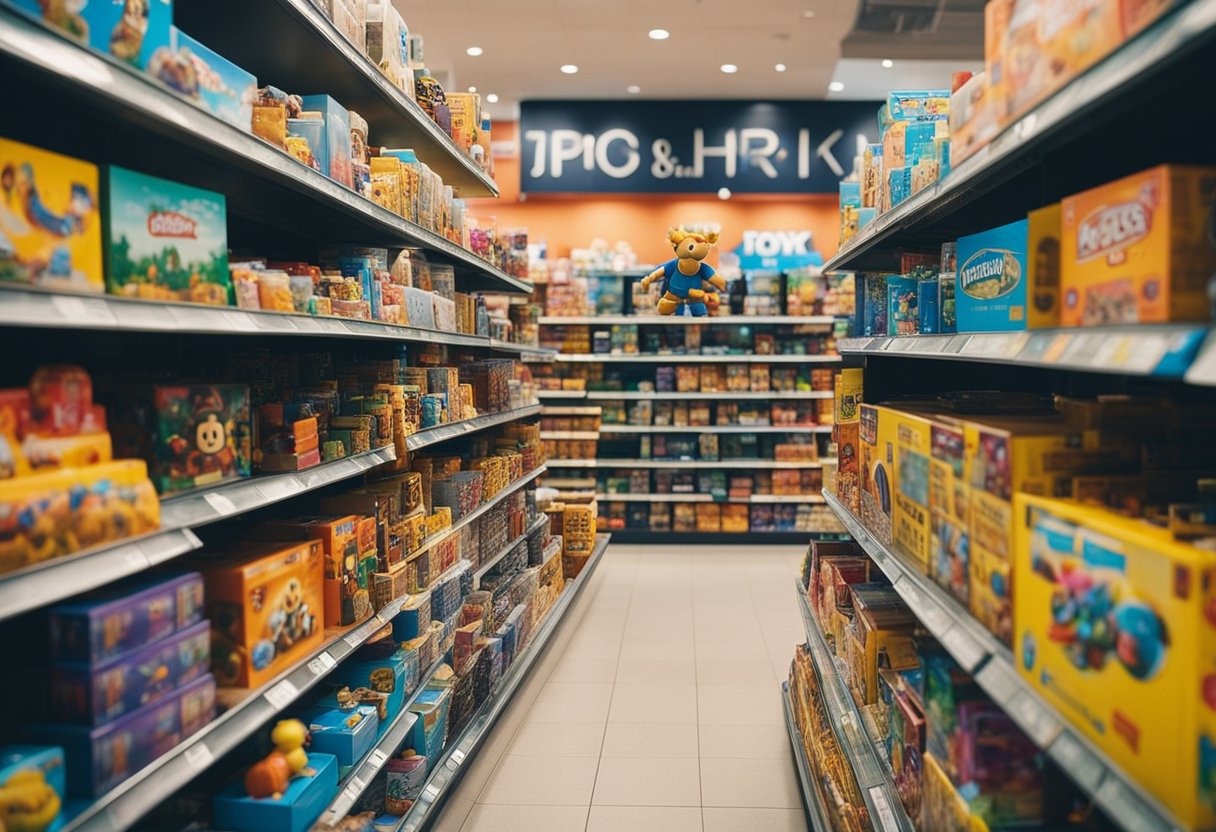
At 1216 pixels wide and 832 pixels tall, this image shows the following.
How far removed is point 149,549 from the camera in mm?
1544

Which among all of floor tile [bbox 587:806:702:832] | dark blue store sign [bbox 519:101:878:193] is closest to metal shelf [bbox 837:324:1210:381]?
floor tile [bbox 587:806:702:832]

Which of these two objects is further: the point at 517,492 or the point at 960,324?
the point at 517,492

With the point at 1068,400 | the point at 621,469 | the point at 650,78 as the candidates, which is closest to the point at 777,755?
the point at 1068,400

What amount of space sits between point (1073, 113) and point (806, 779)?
2.50 m

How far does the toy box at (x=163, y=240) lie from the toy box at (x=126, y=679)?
0.64 metres

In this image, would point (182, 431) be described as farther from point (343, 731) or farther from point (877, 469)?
point (877, 469)

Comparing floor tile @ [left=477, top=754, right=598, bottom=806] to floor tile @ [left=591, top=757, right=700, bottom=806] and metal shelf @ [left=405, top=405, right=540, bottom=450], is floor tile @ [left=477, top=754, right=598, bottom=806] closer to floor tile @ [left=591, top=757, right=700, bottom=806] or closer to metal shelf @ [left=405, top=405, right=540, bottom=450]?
floor tile @ [left=591, top=757, right=700, bottom=806]

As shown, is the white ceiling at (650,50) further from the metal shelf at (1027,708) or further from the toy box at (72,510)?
the toy box at (72,510)

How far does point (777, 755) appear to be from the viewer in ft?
12.1

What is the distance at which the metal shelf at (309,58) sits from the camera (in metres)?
2.31

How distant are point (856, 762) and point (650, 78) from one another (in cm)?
779

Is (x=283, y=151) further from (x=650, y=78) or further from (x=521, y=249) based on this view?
(x=650, y=78)

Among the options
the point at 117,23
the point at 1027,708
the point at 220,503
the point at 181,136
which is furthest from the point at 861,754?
the point at 117,23

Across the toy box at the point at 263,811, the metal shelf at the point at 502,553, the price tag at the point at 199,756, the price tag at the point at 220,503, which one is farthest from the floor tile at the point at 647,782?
the price tag at the point at 220,503
